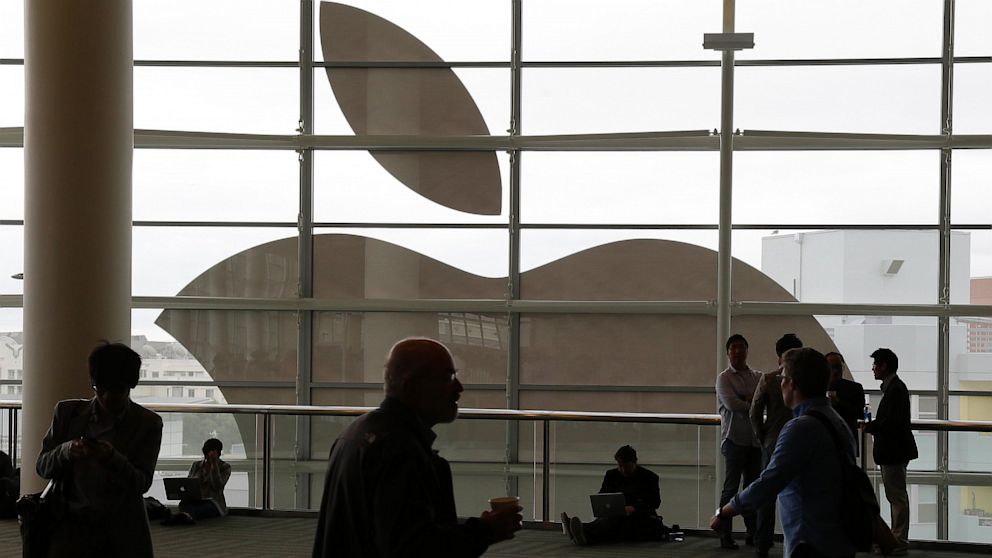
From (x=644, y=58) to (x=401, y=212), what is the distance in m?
3.33

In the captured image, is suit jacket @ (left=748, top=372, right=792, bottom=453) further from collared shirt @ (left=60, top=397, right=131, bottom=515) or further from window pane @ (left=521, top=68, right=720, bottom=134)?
window pane @ (left=521, top=68, right=720, bottom=134)

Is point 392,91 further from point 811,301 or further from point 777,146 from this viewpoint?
point 811,301

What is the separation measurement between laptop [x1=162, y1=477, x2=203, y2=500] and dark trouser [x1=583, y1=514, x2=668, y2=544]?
3.18m

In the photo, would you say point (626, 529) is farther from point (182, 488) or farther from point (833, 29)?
point (833, 29)

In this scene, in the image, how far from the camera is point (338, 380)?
13.7 meters

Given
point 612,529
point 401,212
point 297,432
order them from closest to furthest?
point 612,529 < point 297,432 < point 401,212

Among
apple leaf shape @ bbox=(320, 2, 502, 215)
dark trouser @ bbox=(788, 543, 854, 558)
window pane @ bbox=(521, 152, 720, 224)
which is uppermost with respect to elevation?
apple leaf shape @ bbox=(320, 2, 502, 215)

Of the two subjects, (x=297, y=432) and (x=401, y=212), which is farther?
(x=401, y=212)

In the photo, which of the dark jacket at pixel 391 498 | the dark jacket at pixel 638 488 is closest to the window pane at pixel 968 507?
the dark jacket at pixel 638 488

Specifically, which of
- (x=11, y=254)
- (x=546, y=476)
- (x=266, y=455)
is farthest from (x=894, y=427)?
(x=11, y=254)

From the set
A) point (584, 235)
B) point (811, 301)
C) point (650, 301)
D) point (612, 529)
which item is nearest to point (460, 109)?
point (584, 235)

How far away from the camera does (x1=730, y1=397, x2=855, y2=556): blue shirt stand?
12.9 ft

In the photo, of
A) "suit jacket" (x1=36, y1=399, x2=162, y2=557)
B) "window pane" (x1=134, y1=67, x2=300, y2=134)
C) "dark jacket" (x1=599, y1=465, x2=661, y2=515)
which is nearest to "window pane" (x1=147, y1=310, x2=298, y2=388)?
"window pane" (x1=134, y1=67, x2=300, y2=134)

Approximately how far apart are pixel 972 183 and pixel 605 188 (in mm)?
4031
